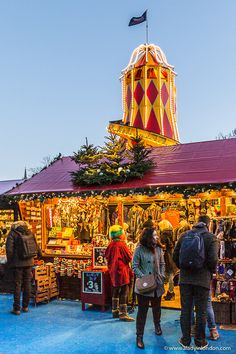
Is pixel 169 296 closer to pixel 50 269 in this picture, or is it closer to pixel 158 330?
pixel 158 330

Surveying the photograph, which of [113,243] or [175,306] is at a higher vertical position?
[113,243]

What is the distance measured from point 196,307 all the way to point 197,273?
0.47 meters

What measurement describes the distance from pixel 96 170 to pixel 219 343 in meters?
4.63

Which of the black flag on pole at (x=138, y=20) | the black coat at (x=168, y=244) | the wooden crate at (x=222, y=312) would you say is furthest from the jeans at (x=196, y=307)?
the black flag on pole at (x=138, y=20)

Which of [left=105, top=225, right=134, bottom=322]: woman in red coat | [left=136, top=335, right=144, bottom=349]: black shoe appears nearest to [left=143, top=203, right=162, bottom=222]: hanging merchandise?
[left=105, top=225, right=134, bottom=322]: woman in red coat

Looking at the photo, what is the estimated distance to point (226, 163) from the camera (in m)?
8.20

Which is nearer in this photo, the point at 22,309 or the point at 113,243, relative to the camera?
the point at 113,243

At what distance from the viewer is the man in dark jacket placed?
782 centimetres

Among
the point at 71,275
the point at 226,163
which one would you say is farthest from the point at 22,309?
the point at 226,163

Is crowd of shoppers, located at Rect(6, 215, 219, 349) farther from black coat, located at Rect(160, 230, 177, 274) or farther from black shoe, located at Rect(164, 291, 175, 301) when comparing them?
black coat, located at Rect(160, 230, 177, 274)

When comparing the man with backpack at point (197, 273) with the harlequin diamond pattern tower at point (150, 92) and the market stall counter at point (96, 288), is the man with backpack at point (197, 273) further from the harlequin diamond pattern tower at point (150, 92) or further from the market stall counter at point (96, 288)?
the harlequin diamond pattern tower at point (150, 92)

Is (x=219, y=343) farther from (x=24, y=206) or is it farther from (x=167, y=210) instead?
(x=24, y=206)

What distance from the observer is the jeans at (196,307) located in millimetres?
5391

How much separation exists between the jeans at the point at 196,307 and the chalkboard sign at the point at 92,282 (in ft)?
8.71
